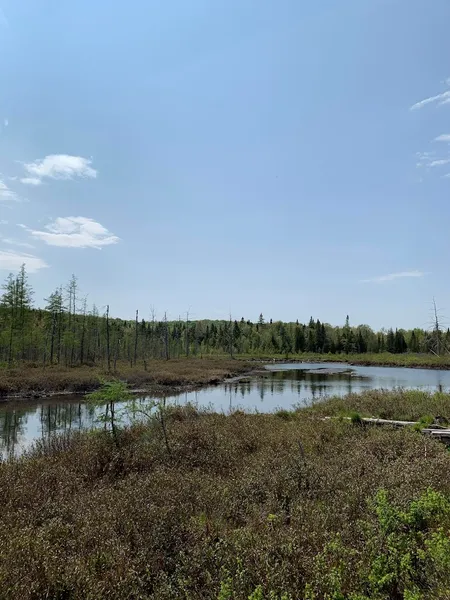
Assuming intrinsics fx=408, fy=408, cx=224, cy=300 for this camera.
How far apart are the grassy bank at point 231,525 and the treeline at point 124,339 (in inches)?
1380

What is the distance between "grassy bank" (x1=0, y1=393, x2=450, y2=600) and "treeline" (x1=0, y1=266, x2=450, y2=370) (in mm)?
35057

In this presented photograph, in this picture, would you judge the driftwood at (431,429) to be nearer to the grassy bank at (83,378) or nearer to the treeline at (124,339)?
the grassy bank at (83,378)

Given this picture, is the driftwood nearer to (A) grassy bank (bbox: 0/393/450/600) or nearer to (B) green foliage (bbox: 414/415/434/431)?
(B) green foliage (bbox: 414/415/434/431)

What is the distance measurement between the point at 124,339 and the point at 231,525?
3008 inches

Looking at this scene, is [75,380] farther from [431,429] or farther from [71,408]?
[431,429]

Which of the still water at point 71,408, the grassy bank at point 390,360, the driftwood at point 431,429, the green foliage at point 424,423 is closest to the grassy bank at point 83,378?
the still water at point 71,408

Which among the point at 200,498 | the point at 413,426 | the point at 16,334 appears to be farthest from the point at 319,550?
the point at 16,334

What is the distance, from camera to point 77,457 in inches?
345

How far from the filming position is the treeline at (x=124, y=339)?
4418 cm

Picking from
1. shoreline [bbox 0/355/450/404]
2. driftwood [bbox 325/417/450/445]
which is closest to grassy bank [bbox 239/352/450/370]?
shoreline [bbox 0/355/450/404]

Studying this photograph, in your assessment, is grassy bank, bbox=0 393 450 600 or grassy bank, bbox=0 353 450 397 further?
grassy bank, bbox=0 353 450 397

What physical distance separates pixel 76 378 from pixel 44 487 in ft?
91.4

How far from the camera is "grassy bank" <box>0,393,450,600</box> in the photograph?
351cm

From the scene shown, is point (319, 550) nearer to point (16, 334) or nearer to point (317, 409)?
point (317, 409)
